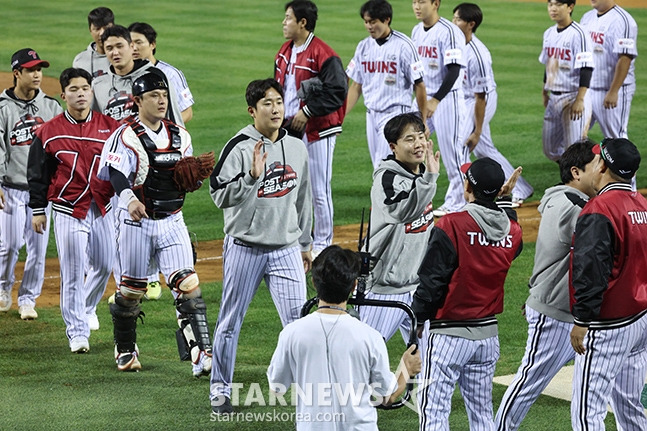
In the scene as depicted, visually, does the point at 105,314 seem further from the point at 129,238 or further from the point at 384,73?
the point at 384,73

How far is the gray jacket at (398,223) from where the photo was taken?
5.97 metres

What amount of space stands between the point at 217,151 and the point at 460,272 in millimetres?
10105

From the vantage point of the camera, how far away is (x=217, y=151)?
1516 cm

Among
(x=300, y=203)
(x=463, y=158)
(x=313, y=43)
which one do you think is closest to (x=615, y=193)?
(x=300, y=203)

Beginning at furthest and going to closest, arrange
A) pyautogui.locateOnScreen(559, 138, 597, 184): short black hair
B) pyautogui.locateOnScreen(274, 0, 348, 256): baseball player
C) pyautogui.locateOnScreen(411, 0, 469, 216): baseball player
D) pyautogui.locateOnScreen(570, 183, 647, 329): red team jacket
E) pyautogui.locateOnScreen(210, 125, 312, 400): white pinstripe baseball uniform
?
pyautogui.locateOnScreen(411, 0, 469, 216): baseball player < pyautogui.locateOnScreen(274, 0, 348, 256): baseball player < pyautogui.locateOnScreen(210, 125, 312, 400): white pinstripe baseball uniform < pyautogui.locateOnScreen(559, 138, 597, 184): short black hair < pyautogui.locateOnScreen(570, 183, 647, 329): red team jacket

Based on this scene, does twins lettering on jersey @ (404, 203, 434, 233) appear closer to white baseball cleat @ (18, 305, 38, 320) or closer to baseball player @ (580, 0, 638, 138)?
white baseball cleat @ (18, 305, 38, 320)

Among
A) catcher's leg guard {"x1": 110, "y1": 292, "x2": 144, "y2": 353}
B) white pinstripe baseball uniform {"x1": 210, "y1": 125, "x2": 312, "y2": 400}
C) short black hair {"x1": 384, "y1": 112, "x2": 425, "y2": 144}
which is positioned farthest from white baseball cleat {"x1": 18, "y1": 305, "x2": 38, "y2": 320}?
short black hair {"x1": 384, "y1": 112, "x2": 425, "y2": 144}

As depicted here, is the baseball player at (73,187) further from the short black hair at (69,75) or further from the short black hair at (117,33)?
the short black hair at (117,33)

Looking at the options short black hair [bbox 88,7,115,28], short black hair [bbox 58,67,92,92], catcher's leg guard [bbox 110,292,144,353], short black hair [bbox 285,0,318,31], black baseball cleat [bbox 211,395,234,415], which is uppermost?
short black hair [bbox 285,0,318,31]

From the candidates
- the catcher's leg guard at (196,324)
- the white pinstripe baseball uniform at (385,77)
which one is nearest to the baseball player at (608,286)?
the catcher's leg guard at (196,324)

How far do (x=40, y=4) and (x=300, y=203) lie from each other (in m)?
24.3

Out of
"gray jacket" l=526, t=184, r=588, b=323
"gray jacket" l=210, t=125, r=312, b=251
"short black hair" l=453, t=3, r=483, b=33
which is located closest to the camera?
"gray jacket" l=526, t=184, r=588, b=323

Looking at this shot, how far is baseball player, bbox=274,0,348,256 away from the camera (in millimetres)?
9438

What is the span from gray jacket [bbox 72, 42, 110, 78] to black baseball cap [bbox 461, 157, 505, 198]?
4412 mm
